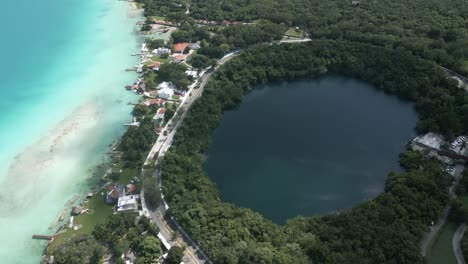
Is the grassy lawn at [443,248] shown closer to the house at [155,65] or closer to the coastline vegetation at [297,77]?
the coastline vegetation at [297,77]

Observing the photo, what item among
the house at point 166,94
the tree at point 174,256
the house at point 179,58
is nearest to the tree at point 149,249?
the tree at point 174,256

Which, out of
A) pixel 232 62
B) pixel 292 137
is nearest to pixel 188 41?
pixel 232 62

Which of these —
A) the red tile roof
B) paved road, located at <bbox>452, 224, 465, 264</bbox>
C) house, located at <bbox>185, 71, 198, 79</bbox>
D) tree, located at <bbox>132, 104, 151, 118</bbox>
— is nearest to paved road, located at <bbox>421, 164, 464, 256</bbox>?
paved road, located at <bbox>452, 224, 465, 264</bbox>

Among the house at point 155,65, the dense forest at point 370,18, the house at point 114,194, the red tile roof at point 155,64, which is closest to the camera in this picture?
the house at point 114,194

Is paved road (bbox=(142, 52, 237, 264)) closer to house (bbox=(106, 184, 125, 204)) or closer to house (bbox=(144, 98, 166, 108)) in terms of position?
house (bbox=(106, 184, 125, 204))

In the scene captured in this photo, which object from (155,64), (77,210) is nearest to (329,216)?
(77,210)

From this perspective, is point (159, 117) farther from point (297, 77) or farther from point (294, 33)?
point (294, 33)
